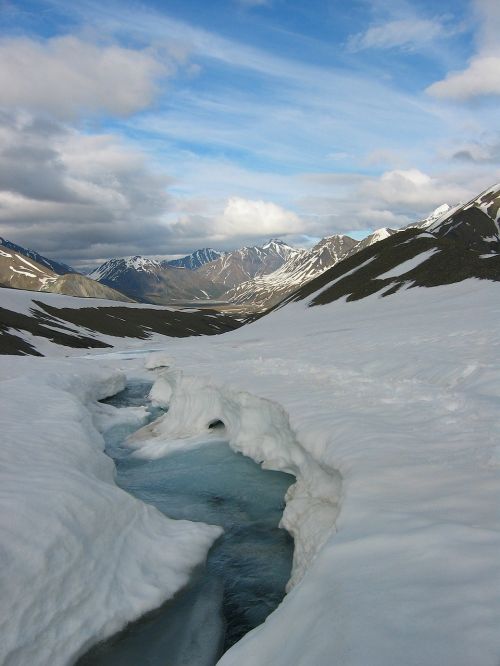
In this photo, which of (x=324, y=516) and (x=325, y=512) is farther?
(x=325, y=512)

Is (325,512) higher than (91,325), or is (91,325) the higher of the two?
(91,325)

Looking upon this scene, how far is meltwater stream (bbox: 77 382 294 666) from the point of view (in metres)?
7.84

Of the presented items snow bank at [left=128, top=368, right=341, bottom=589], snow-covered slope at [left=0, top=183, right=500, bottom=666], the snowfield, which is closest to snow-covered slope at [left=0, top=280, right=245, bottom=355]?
snow bank at [left=128, top=368, right=341, bottom=589]

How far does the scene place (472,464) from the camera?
813cm

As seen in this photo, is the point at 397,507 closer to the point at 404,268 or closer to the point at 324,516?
the point at 324,516

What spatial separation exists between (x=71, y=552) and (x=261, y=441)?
8655 mm

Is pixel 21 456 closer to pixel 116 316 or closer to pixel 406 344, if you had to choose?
pixel 406 344

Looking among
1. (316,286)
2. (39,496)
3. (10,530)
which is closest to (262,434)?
(39,496)

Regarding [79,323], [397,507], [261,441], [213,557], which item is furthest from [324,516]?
[79,323]

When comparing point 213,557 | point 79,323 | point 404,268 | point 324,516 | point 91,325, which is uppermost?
point 404,268

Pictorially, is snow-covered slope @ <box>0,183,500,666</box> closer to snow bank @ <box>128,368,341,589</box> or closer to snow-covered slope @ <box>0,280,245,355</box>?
snow bank @ <box>128,368,341,589</box>

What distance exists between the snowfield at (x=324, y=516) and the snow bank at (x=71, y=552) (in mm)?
32

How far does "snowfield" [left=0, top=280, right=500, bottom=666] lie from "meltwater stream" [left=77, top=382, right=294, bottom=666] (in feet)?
1.32

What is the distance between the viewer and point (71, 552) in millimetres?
8289
